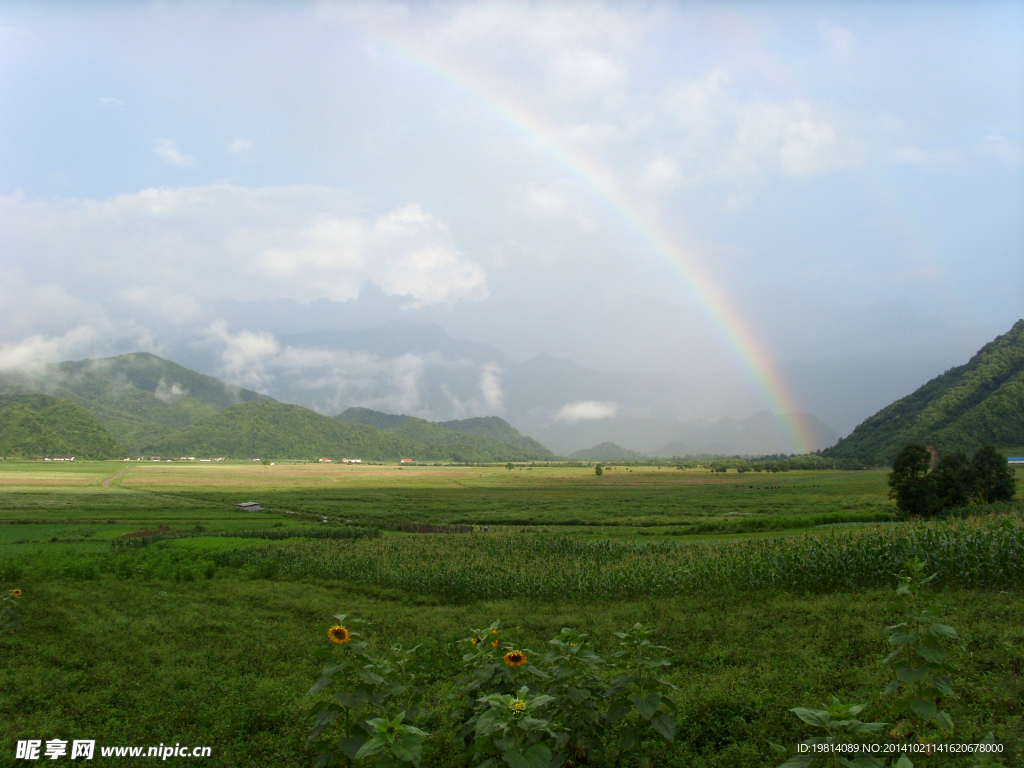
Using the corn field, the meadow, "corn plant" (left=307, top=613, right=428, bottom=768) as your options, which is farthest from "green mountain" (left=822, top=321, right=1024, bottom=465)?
"corn plant" (left=307, top=613, right=428, bottom=768)

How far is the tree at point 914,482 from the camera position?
4075 cm

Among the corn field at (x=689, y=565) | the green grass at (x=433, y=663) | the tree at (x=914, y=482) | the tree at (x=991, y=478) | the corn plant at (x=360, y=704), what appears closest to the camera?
the corn plant at (x=360, y=704)

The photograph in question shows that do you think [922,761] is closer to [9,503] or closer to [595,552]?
[595,552]

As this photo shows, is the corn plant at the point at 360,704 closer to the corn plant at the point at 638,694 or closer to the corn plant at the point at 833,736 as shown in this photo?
the corn plant at the point at 638,694

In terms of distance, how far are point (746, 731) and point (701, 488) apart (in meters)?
78.7

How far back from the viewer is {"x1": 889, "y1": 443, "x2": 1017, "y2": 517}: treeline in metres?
40.3

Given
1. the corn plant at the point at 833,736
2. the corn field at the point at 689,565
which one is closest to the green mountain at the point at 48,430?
the corn field at the point at 689,565

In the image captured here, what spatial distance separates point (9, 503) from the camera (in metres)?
50.1

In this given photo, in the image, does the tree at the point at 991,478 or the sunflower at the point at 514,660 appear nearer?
the sunflower at the point at 514,660

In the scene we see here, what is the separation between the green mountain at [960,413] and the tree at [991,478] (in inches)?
2170

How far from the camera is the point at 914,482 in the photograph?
137 feet

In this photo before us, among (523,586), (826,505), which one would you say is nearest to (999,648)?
(523,586)

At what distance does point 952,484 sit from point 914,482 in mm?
2376

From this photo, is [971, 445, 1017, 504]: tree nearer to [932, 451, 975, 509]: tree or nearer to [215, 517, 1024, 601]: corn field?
[932, 451, 975, 509]: tree
